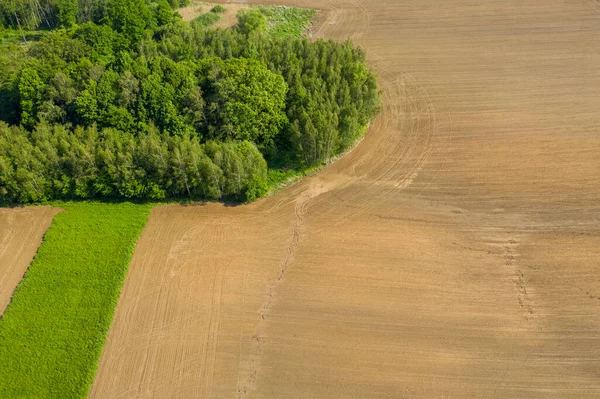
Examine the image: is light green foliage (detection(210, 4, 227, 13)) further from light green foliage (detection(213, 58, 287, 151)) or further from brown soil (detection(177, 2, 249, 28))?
light green foliage (detection(213, 58, 287, 151))

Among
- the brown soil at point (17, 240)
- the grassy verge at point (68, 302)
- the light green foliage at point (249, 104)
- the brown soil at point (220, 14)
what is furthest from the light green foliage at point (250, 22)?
the brown soil at point (17, 240)

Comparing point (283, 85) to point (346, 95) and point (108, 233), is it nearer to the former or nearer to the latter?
point (346, 95)

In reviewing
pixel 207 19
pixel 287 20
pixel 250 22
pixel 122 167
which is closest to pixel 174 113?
pixel 122 167

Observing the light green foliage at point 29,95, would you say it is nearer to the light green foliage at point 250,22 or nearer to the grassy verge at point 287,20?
the light green foliage at point 250,22

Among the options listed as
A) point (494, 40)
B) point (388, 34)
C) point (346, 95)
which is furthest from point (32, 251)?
point (494, 40)

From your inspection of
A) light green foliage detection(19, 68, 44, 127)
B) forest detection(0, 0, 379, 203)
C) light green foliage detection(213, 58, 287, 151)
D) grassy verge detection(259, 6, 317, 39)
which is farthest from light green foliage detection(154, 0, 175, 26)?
light green foliage detection(213, 58, 287, 151)
